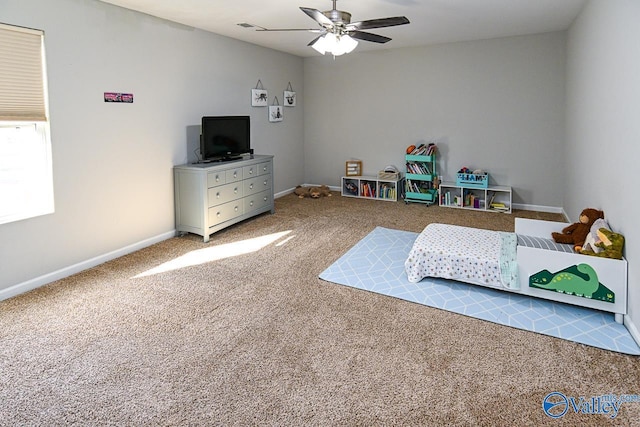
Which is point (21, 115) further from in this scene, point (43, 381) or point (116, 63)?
point (43, 381)

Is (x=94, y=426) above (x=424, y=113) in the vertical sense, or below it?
below

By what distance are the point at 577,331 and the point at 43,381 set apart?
3.17 meters

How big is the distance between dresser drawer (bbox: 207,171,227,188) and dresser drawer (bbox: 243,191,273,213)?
21.1 inches

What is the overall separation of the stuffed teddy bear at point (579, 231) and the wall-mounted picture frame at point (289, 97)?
4754 mm

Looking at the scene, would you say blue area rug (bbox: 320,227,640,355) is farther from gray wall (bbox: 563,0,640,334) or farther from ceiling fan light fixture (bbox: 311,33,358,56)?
ceiling fan light fixture (bbox: 311,33,358,56)

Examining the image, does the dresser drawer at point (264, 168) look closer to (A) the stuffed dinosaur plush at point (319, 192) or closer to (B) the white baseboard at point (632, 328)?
(A) the stuffed dinosaur plush at point (319, 192)

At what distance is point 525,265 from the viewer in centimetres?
306

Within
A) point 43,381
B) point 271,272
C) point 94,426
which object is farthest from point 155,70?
point 94,426

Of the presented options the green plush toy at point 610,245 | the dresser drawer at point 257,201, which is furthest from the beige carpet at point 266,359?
the dresser drawer at point 257,201

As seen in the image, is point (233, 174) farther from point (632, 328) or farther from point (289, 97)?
point (632, 328)

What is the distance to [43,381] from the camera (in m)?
2.21

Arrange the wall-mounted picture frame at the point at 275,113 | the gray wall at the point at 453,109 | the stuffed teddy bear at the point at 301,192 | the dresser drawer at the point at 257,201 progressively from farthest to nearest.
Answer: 1. the stuffed teddy bear at the point at 301,192
2. the wall-mounted picture frame at the point at 275,113
3. the gray wall at the point at 453,109
4. the dresser drawer at the point at 257,201

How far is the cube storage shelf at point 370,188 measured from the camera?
22.3 feet

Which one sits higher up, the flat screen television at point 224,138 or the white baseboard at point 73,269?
the flat screen television at point 224,138
